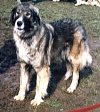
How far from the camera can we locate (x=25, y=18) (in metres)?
6.03

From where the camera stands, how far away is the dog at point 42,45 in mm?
6160

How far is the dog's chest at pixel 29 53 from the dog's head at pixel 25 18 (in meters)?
0.32

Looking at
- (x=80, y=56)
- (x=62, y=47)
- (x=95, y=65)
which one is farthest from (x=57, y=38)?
(x=95, y=65)

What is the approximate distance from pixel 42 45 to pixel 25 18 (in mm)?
650

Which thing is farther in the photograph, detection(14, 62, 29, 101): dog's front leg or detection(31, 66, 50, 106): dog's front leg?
detection(14, 62, 29, 101): dog's front leg

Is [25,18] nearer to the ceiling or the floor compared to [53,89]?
nearer to the ceiling

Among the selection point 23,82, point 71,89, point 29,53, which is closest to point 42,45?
point 29,53

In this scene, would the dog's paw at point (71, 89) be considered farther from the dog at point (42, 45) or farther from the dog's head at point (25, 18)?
the dog's head at point (25, 18)

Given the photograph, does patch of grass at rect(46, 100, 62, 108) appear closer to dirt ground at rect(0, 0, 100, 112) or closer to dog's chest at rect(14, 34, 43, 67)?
dirt ground at rect(0, 0, 100, 112)

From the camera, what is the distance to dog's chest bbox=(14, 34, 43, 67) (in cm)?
638

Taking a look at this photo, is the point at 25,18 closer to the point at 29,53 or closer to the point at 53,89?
the point at 29,53

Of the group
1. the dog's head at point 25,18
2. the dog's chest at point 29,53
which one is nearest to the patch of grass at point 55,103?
the dog's chest at point 29,53

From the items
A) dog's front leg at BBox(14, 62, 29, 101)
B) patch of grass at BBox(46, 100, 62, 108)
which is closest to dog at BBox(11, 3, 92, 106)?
dog's front leg at BBox(14, 62, 29, 101)

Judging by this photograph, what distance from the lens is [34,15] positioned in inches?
243
